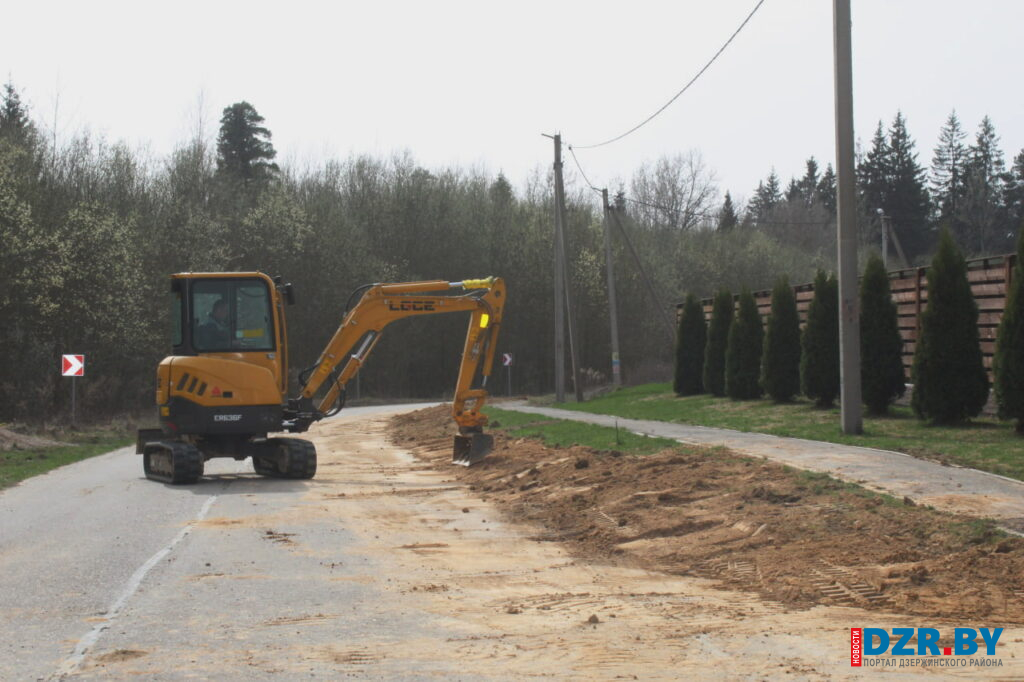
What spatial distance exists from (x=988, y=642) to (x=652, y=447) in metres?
12.2

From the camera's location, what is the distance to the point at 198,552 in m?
11.3

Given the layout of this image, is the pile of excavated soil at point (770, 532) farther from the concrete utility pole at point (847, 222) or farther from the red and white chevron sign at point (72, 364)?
the red and white chevron sign at point (72, 364)

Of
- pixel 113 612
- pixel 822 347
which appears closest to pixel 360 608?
pixel 113 612

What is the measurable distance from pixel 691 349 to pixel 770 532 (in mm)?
25834

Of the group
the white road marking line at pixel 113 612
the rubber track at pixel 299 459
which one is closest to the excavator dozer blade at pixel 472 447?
the rubber track at pixel 299 459

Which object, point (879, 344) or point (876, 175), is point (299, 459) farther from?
point (876, 175)

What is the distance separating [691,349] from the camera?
121ft

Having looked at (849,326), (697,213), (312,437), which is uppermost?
(697,213)

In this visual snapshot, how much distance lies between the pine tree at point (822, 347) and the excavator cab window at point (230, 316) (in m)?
12.4

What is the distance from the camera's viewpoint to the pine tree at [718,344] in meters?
33.7

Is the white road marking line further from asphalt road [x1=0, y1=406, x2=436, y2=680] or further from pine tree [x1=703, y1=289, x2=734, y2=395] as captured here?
pine tree [x1=703, y1=289, x2=734, y2=395]

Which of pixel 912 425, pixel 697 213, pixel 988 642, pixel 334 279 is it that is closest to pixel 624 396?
pixel 912 425

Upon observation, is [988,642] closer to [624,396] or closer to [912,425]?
[912,425]

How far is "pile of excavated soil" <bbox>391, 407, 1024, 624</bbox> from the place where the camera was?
869 centimetres
